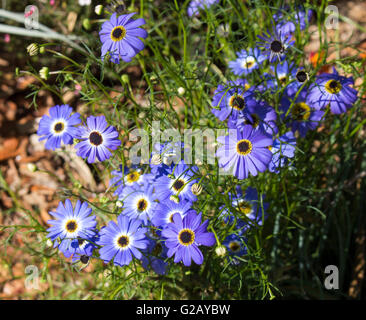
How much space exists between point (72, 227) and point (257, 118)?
2.57 feet

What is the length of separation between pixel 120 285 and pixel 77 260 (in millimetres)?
183

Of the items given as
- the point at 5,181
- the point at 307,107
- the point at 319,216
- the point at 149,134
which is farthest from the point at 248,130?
the point at 5,181

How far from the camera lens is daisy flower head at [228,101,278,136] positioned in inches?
52.1

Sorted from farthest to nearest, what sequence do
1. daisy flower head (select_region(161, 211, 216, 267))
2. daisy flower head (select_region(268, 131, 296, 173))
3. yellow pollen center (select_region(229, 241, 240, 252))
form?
1. yellow pollen center (select_region(229, 241, 240, 252))
2. daisy flower head (select_region(268, 131, 296, 173))
3. daisy flower head (select_region(161, 211, 216, 267))

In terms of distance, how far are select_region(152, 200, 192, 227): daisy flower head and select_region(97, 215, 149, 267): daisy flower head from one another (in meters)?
0.07

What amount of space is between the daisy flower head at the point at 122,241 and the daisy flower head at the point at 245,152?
0.38 m

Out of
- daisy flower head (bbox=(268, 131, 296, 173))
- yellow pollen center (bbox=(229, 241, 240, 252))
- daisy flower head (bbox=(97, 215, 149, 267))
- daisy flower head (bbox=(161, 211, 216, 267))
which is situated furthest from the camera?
yellow pollen center (bbox=(229, 241, 240, 252))

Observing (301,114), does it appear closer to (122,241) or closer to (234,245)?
(234,245)

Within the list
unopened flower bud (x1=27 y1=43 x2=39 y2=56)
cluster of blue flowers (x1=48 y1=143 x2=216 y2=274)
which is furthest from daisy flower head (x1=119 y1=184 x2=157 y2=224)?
unopened flower bud (x1=27 y1=43 x2=39 y2=56)

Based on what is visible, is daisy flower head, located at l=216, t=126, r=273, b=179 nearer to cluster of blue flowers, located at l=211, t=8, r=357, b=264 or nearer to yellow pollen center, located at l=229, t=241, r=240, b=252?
cluster of blue flowers, located at l=211, t=8, r=357, b=264

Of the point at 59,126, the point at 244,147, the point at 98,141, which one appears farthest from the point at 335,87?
the point at 59,126

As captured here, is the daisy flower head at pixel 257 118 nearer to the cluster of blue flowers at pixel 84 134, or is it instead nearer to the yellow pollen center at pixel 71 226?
the cluster of blue flowers at pixel 84 134

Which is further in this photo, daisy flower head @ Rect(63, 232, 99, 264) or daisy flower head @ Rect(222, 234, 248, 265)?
daisy flower head @ Rect(222, 234, 248, 265)

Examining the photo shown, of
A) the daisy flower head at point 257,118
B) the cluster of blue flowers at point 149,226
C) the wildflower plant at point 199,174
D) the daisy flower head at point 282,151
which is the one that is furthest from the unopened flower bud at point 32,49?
the daisy flower head at point 282,151
